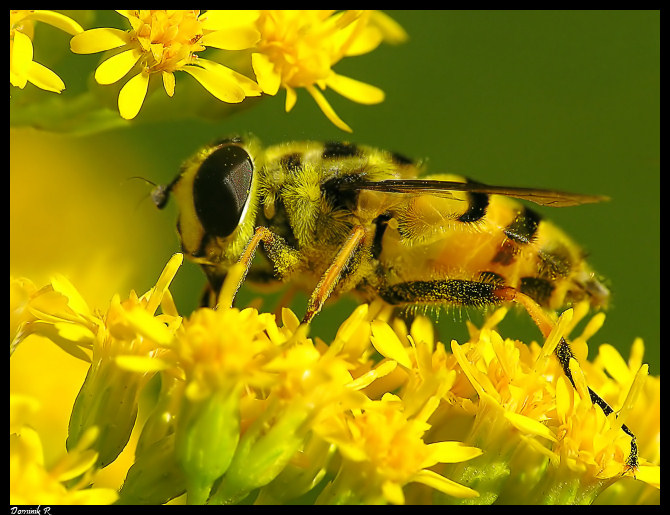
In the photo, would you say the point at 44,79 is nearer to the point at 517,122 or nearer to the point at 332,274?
the point at 332,274

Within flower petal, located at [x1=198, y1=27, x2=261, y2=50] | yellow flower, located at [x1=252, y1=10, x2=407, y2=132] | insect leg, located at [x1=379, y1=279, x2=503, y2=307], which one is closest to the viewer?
flower petal, located at [x1=198, y1=27, x2=261, y2=50]

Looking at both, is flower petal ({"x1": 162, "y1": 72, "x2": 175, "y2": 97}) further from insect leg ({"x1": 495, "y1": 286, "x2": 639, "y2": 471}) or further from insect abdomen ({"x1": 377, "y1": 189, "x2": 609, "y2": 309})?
insect leg ({"x1": 495, "y1": 286, "x2": 639, "y2": 471})

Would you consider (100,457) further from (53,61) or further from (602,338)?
(602,338)

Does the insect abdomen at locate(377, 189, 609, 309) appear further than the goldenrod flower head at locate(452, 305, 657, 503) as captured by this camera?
Yes

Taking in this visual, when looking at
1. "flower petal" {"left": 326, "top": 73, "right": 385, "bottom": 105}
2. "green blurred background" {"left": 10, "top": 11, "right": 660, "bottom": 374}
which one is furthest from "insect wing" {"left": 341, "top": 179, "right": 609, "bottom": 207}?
"green blurred background" {"left": 10, "top": 11, "right": 660, "bottom": 374}

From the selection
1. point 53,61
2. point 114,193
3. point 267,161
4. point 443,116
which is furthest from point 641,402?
point 114,193

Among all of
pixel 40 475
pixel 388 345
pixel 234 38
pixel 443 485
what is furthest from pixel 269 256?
pixel 40 475
